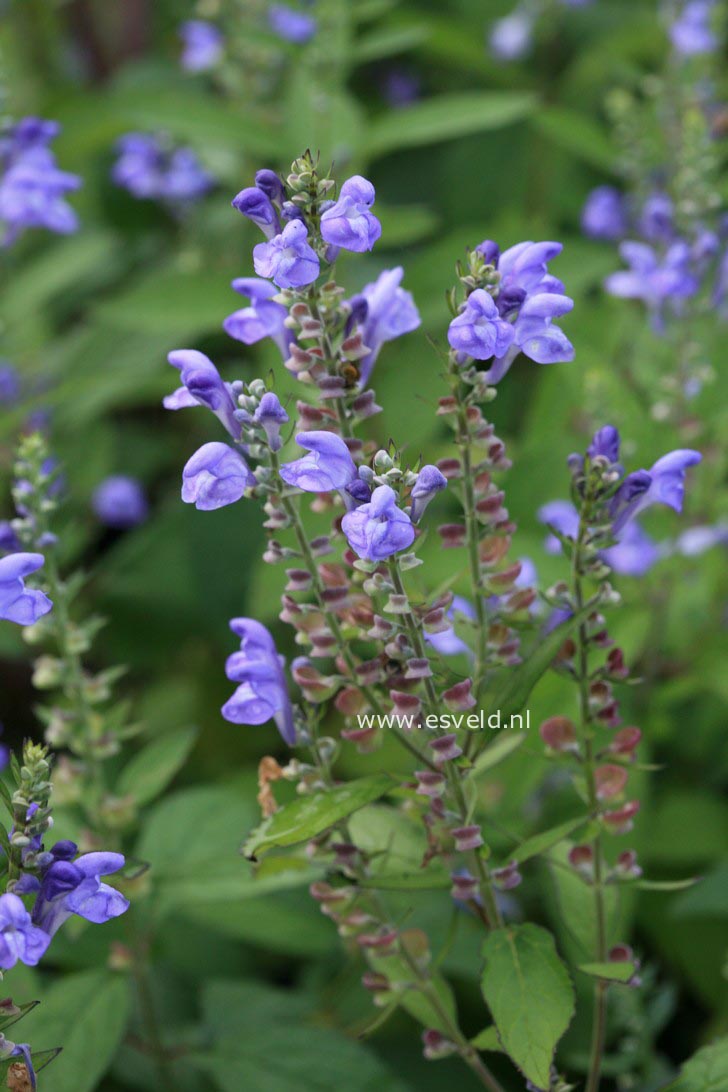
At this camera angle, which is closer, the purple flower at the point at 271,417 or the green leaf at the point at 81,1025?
the purple flower at the point at 271,417

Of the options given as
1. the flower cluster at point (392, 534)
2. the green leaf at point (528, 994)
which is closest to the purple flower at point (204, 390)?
the flower cluster at point (392, 534)

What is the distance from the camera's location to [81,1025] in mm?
2219

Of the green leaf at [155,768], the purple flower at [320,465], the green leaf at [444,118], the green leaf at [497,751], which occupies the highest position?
the purple flower at [320,465]

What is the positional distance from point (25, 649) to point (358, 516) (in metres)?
2.51

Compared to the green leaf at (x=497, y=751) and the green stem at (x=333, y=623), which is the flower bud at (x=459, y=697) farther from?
the green leaf at (x=497, y=751)

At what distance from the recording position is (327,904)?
6.17 ft

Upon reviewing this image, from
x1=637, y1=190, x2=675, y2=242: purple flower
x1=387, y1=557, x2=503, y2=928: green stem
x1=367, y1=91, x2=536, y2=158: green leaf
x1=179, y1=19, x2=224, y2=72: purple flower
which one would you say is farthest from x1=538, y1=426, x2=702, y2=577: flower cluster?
x1=179, y1=19, x2=224, y2=72: purple flower

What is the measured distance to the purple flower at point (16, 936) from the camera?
1405 mm

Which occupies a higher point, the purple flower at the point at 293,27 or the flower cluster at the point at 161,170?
the purple flower at the point at 293,27

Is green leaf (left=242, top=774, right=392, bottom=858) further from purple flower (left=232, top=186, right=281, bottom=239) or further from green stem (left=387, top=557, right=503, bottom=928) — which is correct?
purple flower (left=232, top=186, right=281, bottom=239)

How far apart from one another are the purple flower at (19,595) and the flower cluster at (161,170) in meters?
2.87

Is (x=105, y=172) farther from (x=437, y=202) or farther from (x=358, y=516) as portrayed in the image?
(x=358, y=516)

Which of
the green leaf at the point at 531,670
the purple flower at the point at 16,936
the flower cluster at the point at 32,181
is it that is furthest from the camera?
the flower cluster at the point at 32,181

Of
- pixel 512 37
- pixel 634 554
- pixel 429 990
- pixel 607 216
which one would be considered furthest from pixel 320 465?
pixel 512 37
